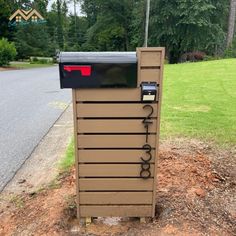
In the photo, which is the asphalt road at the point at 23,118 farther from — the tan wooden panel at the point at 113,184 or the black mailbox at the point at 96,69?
the black mailbox at the point at 96,69

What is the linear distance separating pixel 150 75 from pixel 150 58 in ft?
0.41

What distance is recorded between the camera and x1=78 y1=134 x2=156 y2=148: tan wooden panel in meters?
2.82

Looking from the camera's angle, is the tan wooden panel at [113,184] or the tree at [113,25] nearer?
the tan wooden panel at [113,184]

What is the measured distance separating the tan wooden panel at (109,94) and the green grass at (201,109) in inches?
114

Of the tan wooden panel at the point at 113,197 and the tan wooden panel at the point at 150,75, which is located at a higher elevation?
the tan wooden panel at the point at 150,75

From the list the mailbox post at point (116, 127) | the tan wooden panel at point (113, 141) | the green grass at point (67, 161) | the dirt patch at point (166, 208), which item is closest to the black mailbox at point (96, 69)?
the mailbox post at point (116, 127)

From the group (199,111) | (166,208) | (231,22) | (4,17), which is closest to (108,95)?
(166,208)

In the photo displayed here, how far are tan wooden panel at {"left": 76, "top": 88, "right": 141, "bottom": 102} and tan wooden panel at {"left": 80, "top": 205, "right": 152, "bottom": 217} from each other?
36.5 inches

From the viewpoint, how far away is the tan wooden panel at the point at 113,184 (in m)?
2.93

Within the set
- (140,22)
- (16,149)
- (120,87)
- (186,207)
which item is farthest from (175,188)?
(140,22)

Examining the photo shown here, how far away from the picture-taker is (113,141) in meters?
2.83

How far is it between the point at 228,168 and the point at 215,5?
2969cm

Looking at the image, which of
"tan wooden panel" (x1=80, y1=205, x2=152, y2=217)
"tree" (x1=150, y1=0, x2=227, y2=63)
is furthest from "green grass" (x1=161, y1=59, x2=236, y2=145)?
"tree" (x1=150, y1=0, x2=227, y2=63)

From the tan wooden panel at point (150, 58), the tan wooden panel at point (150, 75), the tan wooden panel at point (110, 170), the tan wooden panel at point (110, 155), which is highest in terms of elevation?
the tan wooden panel at point (150, 58)
